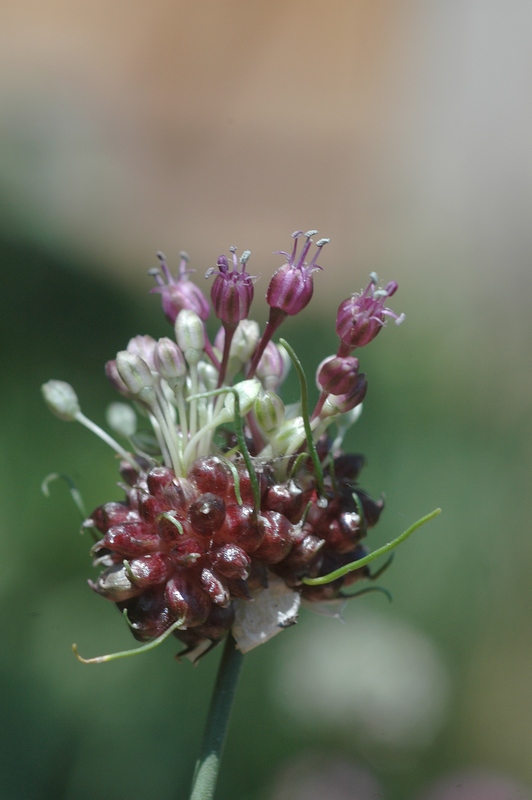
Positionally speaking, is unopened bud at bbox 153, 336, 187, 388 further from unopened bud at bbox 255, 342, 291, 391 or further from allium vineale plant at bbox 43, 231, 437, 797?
unopened bud at bbox 255, 342, 291, 391

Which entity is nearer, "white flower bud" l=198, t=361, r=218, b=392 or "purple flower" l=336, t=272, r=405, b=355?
"purple flower" l=336, t=272, r=405, b=355

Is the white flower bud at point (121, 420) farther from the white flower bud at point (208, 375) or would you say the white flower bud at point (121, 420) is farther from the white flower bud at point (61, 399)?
the white flower bud at point (208, 375)

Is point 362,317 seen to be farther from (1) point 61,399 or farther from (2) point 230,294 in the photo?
(1) point 61,399

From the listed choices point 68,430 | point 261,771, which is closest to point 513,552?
point 261,771

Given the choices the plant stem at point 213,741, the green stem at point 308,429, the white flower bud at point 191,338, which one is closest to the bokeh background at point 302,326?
the plant stem at point 213,741

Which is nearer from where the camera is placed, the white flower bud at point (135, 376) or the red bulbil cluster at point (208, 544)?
the red bulbil cluster at point (208, 544)

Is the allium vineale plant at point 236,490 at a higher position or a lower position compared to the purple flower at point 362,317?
lower

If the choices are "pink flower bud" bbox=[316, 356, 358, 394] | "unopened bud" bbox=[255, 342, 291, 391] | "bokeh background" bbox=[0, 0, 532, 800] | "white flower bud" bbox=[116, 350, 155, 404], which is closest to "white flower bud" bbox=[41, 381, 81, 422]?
"white flower bud" bbox=[116, 350, 155, 404]

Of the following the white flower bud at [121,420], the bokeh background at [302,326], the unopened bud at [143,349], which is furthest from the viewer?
the bokeh background at [302,326]
